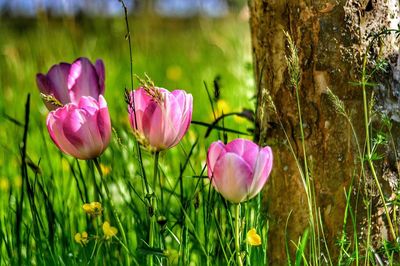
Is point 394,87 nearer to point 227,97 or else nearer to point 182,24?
point 227,97

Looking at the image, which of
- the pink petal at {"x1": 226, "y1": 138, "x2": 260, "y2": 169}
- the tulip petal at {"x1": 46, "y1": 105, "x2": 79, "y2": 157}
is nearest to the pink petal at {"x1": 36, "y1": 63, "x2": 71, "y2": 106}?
the tulip petal at {"x1": 46, "y1": 105, "x2": 79, "y2": 157}

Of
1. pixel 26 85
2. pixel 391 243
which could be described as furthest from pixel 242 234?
pixel 26 85

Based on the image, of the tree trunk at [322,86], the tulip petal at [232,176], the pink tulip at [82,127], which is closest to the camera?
the tulip petal at [232,176]

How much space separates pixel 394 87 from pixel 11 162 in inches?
71.8

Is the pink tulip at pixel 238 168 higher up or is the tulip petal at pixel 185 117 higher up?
the tulip petal at pixel 185 117

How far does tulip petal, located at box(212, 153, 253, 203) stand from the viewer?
47.0 inches

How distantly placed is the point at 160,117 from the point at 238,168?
165 millimetres

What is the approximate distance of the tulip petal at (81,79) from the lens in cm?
151

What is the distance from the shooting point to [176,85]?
436 cm

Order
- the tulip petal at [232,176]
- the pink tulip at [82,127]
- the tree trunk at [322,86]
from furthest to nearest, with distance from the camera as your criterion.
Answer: the tree trunk at [322,86], the pink tulip at [82,127], the tulip petal at [232,176]

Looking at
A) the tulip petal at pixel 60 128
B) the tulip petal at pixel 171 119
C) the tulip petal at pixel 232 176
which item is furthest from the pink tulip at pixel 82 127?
the tulip petal at pixel 232 176

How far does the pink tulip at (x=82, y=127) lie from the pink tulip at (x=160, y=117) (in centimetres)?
7

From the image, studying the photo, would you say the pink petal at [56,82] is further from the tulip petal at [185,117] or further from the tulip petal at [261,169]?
the tulip petal at [261,169]

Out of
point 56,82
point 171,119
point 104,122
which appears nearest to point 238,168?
point 171,119
